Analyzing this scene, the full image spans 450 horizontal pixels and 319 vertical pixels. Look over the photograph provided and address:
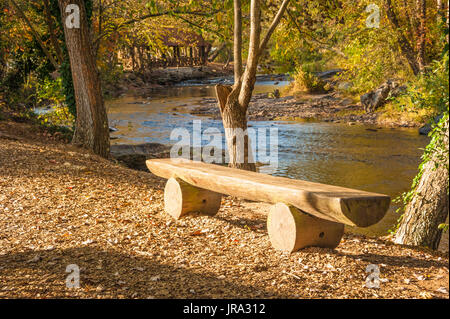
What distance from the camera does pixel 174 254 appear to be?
14.1ft

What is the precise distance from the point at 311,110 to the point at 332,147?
722 centimetres

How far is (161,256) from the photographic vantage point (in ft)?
13.9

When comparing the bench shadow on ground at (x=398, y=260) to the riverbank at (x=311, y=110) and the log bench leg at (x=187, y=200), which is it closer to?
the log bench leg at (x=187, y=200)

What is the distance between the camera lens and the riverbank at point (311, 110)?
57.4ft

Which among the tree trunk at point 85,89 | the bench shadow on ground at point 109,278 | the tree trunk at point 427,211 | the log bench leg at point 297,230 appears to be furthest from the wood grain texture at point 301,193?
the tree trunk at point 85,89

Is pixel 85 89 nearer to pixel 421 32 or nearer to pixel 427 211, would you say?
pixel 427 211

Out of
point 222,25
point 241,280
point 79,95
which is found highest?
point 222,25

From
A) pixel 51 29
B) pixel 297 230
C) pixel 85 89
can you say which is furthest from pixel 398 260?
pixel 51 29

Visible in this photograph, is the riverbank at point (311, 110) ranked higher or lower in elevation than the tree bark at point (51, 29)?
lower

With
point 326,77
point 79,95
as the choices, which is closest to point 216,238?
point 79,95

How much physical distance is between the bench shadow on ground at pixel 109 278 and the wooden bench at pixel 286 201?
73cm

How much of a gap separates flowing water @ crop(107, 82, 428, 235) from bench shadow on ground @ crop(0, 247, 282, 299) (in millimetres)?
3955

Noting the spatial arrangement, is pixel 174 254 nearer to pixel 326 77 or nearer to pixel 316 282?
pixel 316 282

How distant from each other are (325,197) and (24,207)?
4.11 m
